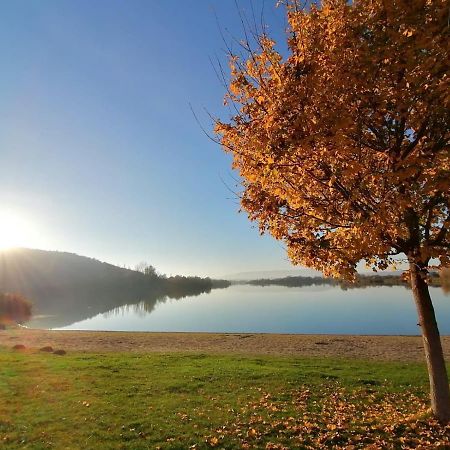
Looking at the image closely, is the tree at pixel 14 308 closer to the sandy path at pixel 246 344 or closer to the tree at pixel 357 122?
the sandy path at pixel 246 344

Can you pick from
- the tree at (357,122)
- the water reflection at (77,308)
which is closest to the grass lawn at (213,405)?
the tree at (357,122)

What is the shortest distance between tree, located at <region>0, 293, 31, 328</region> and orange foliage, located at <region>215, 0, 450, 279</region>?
65.0 metres

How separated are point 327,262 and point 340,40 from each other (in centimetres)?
501

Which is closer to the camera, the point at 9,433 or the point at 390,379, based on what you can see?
the point at 9,433

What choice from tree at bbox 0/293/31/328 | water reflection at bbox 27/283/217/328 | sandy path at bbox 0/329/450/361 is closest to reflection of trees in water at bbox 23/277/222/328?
water reflection at bbox 27/283/217/328

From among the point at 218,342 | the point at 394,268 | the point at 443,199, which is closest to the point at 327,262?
the point at 394,268

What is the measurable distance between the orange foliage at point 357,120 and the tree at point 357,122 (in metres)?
0.02

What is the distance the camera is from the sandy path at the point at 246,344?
81.7 ft

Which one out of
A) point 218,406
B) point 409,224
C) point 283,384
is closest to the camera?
point 409,224

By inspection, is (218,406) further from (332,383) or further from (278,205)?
(278,205)

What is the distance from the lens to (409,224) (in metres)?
8.74

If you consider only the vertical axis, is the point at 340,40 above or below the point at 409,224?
above

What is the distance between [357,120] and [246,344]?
24840 millimetres

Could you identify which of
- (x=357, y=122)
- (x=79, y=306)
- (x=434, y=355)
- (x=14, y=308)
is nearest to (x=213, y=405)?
(x=434, y=355)
